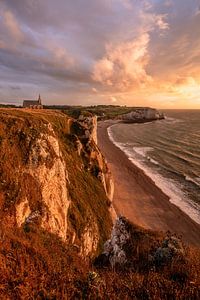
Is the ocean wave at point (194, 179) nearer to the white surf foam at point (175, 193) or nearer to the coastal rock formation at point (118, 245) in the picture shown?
the white surf foam at point (175, 193)

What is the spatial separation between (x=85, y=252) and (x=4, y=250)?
52.6ft

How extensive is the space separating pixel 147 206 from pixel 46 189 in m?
23.2

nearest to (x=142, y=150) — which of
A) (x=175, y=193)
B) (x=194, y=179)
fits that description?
(x=194, y=179)

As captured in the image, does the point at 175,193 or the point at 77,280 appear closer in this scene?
the point at 77,280

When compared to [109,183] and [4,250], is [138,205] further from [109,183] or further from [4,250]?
[4,250]

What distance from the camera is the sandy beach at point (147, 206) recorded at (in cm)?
3216

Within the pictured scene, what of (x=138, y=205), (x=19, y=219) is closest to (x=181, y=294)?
(x=19, y=219)

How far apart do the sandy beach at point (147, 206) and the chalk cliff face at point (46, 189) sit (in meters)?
8.74

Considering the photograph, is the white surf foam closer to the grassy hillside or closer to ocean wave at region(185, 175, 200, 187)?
ocean wave at region(185, 175, 200, 187)

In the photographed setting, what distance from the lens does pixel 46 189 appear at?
20406mm

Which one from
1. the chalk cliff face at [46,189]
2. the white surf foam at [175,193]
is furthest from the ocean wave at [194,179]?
the chalk cliff face at [46,189]

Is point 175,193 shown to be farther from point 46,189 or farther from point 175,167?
point 46,189

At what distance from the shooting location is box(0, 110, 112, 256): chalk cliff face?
16531 mm

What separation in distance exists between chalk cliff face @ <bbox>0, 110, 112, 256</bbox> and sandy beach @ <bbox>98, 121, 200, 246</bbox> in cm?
874
